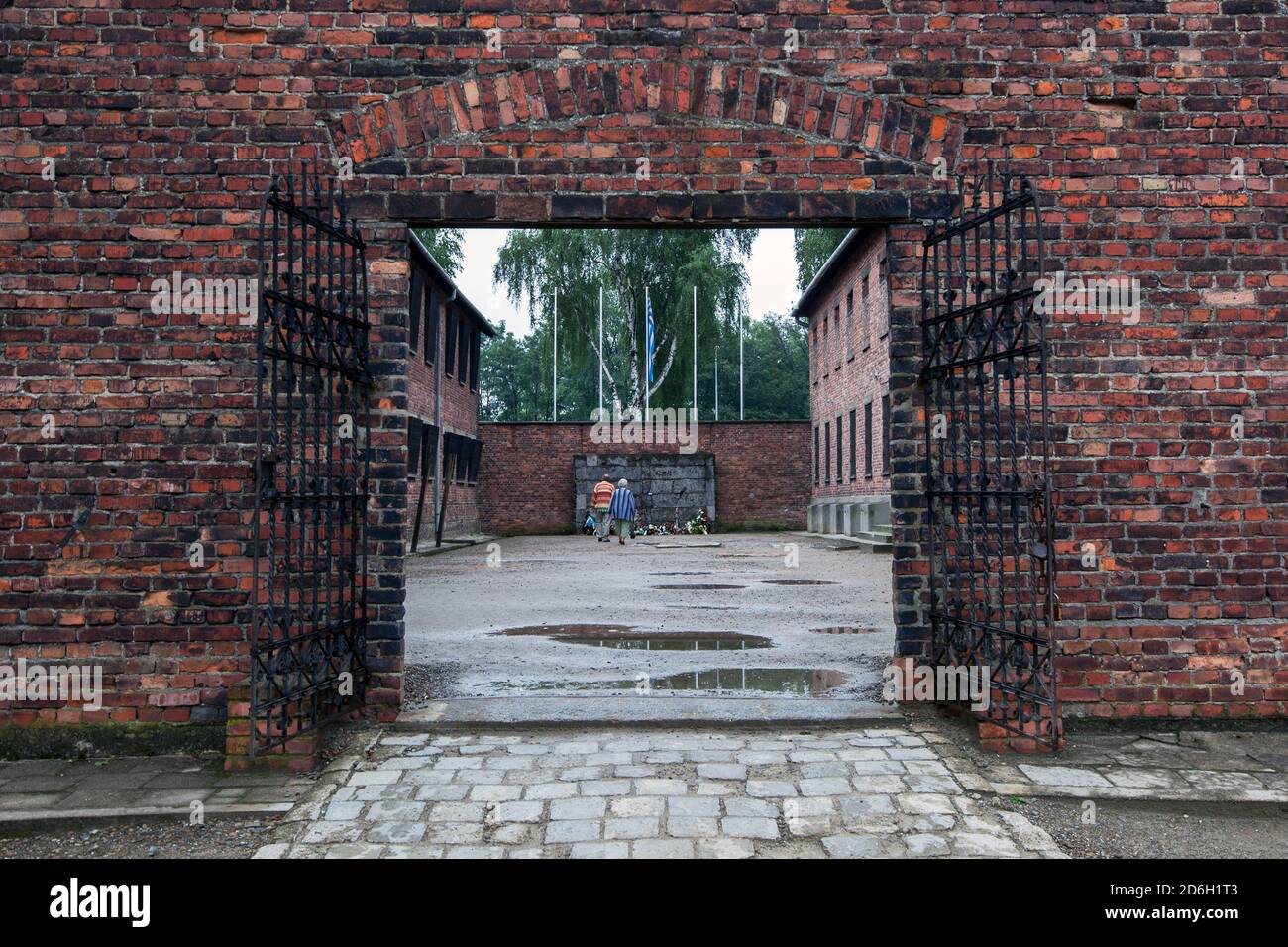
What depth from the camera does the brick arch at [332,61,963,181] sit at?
548cm

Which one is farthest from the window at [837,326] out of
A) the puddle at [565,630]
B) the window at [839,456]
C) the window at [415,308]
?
the puddle at [565,630]

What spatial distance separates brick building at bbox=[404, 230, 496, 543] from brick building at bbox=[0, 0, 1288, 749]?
45.5ft

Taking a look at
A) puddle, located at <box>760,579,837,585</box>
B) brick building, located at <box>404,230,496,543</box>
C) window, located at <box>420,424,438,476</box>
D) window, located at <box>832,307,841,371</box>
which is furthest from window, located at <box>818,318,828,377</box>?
puddle, located at <box>760,579,837,585</box>

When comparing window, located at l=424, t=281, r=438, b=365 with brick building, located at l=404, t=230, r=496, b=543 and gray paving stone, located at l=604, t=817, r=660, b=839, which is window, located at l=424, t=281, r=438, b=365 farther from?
gray paving stone, located at l=604, t=817, r=660, b=839

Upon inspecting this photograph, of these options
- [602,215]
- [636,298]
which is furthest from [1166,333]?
[636,298]

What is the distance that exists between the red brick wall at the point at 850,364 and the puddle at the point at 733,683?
12.9m

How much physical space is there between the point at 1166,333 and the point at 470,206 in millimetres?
3950

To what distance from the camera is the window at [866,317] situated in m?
23.0

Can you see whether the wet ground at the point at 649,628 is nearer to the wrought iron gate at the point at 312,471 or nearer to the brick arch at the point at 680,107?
the wrought iron gate at the point at 312,471

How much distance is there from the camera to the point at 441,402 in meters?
25.2

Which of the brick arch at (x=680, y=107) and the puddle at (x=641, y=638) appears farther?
the puddle at (x=641, y=638)

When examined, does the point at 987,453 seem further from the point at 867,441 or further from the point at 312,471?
the point at 867,441

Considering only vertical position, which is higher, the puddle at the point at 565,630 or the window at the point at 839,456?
the window at the point at 839,456

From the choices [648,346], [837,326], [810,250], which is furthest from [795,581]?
[810,250]
